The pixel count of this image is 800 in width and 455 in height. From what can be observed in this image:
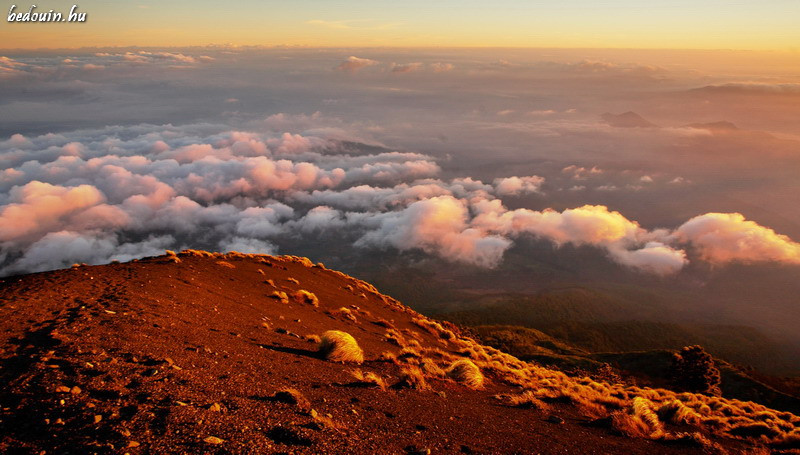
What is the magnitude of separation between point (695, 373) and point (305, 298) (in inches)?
2077

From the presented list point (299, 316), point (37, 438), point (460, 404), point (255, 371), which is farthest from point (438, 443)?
point (299, 316)

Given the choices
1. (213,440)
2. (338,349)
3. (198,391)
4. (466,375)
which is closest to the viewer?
Answer: (213,440)

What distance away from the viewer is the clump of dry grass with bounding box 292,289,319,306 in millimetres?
25578

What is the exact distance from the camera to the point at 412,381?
543 inches

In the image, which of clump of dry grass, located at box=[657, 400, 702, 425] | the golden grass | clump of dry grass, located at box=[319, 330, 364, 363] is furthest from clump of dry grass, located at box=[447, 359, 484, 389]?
clump of dry grass, located at box=[657, 400, 702, 425]

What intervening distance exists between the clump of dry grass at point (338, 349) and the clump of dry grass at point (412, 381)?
201 cm

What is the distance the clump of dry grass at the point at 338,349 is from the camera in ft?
48.8

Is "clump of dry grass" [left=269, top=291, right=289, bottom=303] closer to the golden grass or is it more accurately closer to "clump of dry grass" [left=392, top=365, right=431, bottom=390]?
the golden grass

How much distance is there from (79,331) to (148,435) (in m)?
7.06

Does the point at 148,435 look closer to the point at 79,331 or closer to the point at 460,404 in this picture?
the point at 79,331

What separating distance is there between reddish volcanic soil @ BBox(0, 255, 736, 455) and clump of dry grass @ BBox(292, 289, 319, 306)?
560 cm

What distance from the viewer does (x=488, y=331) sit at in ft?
513

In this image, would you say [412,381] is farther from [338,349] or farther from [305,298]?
[305,298]

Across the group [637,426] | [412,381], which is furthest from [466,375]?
[637,426]
